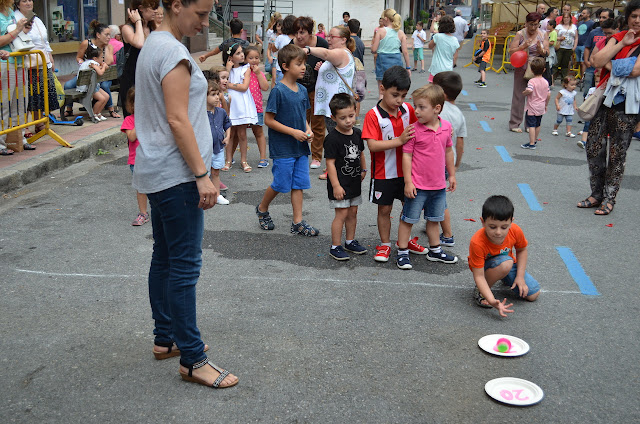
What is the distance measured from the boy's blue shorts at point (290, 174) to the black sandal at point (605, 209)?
9.98 feet

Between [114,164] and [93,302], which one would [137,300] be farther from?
[114,164]

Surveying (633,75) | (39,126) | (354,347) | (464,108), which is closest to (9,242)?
(354,347)

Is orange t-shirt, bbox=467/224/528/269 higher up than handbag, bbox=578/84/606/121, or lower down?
lower down

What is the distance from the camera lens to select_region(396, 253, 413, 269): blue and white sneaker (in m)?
5.40

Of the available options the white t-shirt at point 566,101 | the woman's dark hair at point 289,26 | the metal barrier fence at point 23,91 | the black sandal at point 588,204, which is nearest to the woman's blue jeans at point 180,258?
the woman's dark hair at point 289,26

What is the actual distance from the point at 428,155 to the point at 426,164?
7 centimetres

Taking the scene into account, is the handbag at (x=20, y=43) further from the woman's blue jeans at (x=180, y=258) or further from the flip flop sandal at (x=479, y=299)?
the flip flop sandal at (x=479, y=299)

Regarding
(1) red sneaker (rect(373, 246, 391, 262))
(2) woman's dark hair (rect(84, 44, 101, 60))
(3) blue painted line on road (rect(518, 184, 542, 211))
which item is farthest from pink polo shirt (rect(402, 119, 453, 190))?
(2) woman's dark hair (rect(84, 44, 101, 60))

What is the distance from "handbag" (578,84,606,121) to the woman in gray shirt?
4892 mm

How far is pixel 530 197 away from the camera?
7.72 meters

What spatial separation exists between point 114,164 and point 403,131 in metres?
5.04

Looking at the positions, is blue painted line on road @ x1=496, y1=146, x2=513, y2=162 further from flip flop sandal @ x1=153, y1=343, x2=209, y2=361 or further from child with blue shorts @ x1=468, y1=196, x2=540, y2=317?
flip flop sandal @ x1=153, y1=343, x2=209, y2=361

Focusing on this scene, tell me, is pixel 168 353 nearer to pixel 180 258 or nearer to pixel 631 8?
pixel 180 258

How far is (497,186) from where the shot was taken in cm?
825
